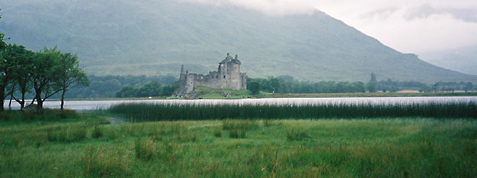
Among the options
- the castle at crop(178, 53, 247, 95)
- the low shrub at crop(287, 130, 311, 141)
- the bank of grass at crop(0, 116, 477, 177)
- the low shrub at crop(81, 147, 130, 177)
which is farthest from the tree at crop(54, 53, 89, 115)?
the castle at crop(178, 53, 247, 95)

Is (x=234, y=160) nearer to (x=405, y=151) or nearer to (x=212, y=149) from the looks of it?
(x=212, y=149)

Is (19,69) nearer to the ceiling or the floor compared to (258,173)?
nearer to the ceiling

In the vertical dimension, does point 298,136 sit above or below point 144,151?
below

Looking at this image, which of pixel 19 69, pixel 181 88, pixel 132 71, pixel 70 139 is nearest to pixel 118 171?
pixel 70 139

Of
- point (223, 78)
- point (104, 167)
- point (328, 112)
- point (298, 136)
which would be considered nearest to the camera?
point (104, 167)

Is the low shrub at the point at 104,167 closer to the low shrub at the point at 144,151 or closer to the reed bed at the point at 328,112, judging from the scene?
the low shrub at the point at 144,151

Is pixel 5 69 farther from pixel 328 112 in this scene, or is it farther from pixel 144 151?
pixel 328 112

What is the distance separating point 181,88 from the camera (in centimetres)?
7256

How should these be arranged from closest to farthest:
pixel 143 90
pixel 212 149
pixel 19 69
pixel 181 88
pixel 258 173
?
pixel 258 173 < pixel 212 149 < pixel 19 69 < pixel 181 88 < pixel 143 90

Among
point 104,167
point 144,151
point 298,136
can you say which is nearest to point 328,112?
point 298,136

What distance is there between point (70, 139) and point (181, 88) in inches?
2519

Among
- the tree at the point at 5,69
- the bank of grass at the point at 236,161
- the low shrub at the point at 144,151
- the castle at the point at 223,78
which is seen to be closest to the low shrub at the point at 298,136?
the bank of grass at the point at 236,161

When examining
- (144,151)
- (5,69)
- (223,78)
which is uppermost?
(223,78)

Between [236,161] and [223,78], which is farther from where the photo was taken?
[223,78]
